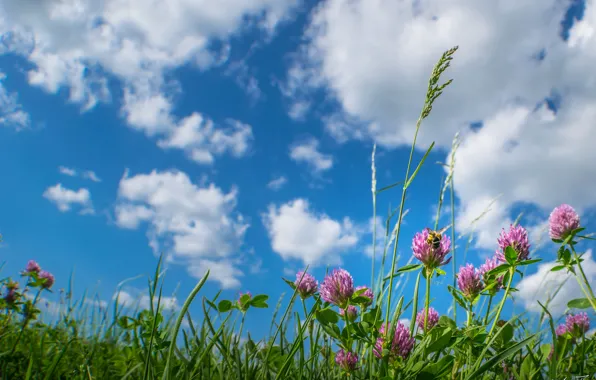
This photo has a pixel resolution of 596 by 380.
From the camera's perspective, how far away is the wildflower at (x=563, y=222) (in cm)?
267

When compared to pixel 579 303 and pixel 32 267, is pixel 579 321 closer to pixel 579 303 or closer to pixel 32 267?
pixel 579 303

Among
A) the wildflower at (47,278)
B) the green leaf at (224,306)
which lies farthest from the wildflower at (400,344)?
the wildflower at (47,278)

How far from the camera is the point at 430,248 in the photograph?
1.82 m

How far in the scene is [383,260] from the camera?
2.75 m

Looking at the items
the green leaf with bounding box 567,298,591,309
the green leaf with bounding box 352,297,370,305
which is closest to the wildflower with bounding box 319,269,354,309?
→ the green leaf with bounding box 352,297,370,305

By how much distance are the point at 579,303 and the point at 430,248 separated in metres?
1.23

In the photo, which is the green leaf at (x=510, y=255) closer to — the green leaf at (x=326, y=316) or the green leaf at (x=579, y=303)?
the green leaf at (x=326, y=316)

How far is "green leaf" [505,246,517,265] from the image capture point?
178cm

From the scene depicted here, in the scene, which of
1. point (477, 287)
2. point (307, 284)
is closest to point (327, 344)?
point (307, 284)

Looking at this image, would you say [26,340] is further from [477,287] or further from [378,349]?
[477,287]

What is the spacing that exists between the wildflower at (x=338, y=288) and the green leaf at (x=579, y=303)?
143 cm

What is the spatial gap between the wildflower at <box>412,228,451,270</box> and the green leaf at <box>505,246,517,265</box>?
220 mm

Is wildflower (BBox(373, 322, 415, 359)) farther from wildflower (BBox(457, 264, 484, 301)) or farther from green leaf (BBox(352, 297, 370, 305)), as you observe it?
wildflower (BBox(457, 264, 484, 301))

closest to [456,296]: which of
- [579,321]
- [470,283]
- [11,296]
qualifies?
[470,283]
